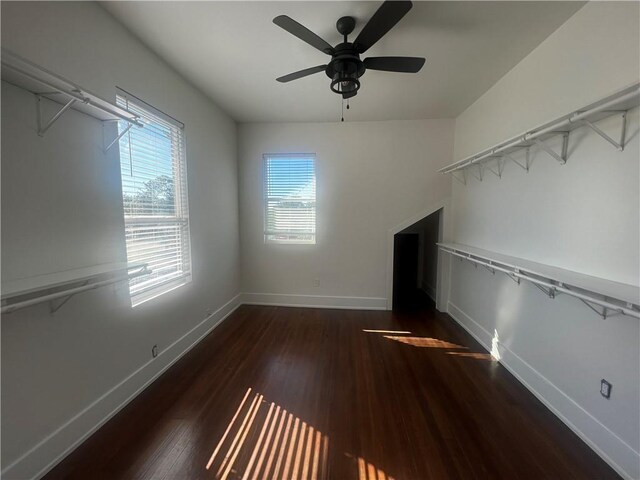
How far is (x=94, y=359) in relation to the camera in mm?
1687

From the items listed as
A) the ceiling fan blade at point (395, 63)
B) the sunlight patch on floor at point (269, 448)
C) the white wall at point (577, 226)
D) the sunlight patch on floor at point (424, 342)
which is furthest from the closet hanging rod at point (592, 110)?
the sunlight patch on floor at point (269, 448)

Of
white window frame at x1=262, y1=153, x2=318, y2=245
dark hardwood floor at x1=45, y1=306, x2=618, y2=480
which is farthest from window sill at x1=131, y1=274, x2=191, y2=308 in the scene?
white window frame at x1=262, y1=153, x2=318, y2=245

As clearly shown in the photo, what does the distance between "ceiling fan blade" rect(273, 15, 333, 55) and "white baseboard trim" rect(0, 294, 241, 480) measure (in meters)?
2.64

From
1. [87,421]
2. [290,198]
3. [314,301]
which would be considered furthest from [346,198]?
[87,421]

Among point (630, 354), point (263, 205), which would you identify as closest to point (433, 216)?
point (263, 205)

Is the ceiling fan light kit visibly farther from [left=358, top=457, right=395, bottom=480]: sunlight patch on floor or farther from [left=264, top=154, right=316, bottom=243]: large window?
[left=358, top=457, right=395, bottom=480]: sunlight patch on floor

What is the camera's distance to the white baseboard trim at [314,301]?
3.92 metres

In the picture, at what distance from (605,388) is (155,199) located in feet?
11.4

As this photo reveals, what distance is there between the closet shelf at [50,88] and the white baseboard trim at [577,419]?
11.2 ft

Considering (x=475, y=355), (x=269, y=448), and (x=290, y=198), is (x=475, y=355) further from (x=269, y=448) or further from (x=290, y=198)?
(x=290, y=198)

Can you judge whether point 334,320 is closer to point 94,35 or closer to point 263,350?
point 263,350

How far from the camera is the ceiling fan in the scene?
1537 mm

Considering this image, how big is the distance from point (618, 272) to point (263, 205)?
3677 mm

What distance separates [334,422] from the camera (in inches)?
69.9
